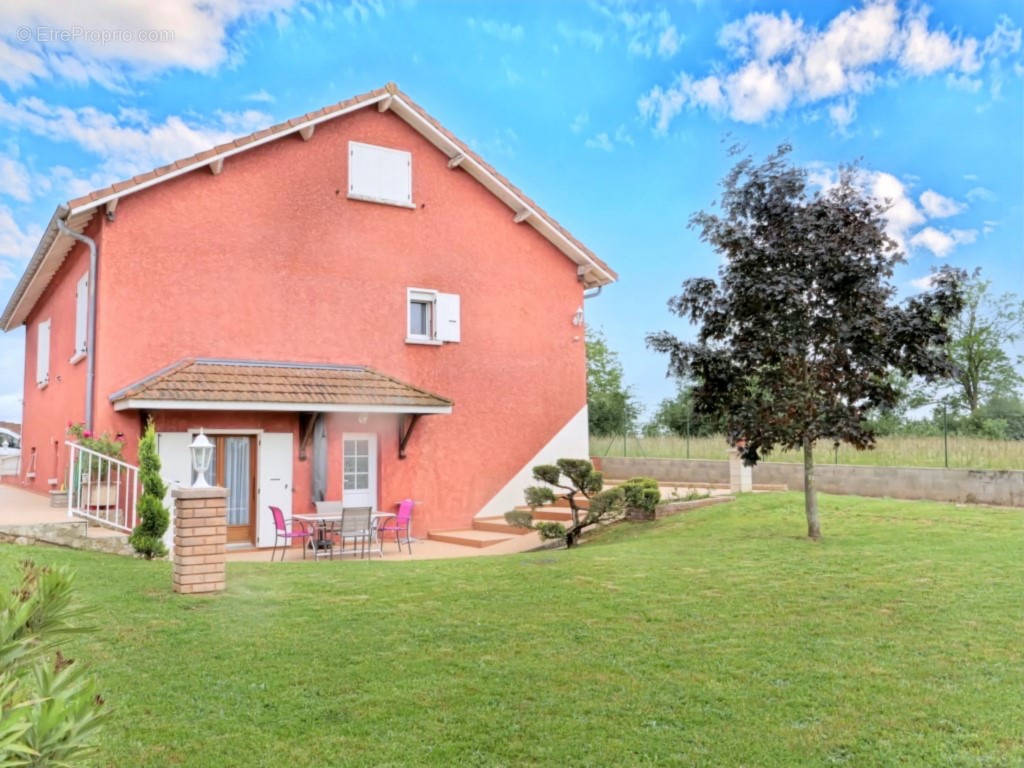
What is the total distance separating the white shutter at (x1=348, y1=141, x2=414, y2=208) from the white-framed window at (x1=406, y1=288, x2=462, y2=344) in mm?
1923

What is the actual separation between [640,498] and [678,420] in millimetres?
16076

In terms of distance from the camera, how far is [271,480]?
13680 mm

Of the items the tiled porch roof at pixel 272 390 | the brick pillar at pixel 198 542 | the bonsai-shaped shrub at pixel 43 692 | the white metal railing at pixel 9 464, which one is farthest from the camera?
the white metal railing at pixel 9 464

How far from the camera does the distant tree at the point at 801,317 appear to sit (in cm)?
1052

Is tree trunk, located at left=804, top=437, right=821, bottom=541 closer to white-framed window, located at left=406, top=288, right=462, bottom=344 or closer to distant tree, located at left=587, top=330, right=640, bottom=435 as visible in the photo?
white-framed window, located at left=406, top=288, right=462, bottom=344

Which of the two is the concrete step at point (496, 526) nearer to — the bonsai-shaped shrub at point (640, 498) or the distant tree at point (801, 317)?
the bonsai-shaped shrub at point (640, 498)

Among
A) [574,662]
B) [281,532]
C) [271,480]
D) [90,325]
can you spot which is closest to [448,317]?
[271,480]

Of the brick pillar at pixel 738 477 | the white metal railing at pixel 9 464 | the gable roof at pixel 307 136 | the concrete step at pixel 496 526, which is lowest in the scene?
the concrete step at pixel 496 526

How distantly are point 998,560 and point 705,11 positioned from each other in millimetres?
11994

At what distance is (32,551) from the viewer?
927 cm

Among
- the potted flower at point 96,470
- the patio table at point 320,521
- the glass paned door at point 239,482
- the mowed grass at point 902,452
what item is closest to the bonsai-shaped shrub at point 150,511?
the potted flower at point 96,470

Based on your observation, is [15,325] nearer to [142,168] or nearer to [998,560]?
[142,168]

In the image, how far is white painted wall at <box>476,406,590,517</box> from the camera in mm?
16500

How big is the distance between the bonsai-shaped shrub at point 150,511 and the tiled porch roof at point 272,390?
1.64 metres
